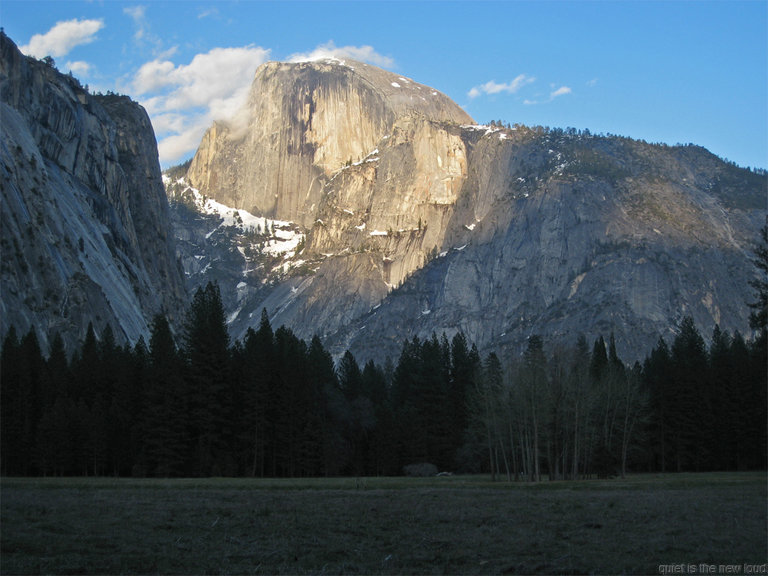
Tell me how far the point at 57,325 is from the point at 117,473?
51403 millimetres

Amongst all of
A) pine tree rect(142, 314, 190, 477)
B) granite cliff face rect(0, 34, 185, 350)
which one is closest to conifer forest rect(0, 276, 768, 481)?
pine tree rect(142, 314, 190, 477)

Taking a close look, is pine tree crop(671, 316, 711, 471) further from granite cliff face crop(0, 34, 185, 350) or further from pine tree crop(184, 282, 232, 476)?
granite cliff face crop(0, 34, 185, 350)

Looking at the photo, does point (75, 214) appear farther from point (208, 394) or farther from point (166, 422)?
point (166, 422)

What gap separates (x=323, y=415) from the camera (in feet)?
249

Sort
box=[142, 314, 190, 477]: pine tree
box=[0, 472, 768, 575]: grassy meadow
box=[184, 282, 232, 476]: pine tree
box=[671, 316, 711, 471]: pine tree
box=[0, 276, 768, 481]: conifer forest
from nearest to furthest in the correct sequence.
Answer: box=[0, 472, 768, 575]: grassy meadow < box=[142, 314, 190, 477]: pine tree < box=[0, 276, 768, 481]: conifer forest < box=[184, 282, 232, 476]: pine tree < box=[671, 316, 711, 471]: pine tree

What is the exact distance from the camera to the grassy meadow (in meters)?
19.1

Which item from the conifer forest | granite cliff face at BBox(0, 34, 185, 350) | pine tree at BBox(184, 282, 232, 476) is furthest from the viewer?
granite cliff face at BBox(0, 34, 185, 350)

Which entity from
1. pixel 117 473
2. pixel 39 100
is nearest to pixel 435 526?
pixel 117 473

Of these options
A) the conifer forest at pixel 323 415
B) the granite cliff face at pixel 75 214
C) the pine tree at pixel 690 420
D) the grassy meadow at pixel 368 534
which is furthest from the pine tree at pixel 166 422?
the pine tree at pixel 690 420

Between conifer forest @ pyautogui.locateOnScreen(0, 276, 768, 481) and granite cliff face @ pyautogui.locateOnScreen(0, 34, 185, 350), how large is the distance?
21.6 metres

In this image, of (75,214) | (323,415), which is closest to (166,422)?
(323,415)

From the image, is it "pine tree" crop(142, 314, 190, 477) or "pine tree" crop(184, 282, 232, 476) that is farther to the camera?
"pine tree" crop(184, 282, 232, 476)

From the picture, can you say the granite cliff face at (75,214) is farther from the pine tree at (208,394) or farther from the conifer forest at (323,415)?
the pine tree at (208,394)

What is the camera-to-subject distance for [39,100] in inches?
5438
